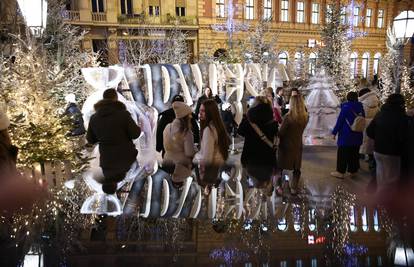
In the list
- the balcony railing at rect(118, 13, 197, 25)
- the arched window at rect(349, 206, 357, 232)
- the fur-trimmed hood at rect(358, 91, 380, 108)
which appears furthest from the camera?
the balcony railing at rect(118, 13, 197, 25)

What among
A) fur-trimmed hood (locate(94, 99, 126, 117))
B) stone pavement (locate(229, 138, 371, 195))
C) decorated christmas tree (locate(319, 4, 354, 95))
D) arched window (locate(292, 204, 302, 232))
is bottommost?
stone pavement (locate(229, 138, 371, 195))

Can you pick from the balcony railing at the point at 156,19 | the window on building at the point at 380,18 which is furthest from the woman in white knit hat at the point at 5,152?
the window on building at the point at 380,18

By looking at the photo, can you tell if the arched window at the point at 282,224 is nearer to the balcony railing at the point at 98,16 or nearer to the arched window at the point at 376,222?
the arched window at the point at 376,222

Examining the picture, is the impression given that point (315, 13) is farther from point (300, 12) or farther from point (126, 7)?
point (126, 7)

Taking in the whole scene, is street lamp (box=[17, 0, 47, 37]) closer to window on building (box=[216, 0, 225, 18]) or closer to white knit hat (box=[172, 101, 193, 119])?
white knit hat (box=[172, 101, 193, 119])

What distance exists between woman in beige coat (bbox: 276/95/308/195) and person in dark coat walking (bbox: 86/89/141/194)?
2729 millimetres

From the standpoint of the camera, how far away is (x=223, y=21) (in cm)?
3453

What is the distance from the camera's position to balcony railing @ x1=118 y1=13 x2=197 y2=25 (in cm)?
3198

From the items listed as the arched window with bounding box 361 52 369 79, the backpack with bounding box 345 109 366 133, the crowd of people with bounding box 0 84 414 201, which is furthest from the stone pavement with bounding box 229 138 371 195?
the arched window with bounding box 361 52 369 79

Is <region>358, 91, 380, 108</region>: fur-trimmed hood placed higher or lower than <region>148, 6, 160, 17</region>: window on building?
lower

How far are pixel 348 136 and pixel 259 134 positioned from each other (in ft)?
6.72

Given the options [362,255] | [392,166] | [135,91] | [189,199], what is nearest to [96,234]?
[189,199]

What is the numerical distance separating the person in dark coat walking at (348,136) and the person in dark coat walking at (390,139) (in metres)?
1.17

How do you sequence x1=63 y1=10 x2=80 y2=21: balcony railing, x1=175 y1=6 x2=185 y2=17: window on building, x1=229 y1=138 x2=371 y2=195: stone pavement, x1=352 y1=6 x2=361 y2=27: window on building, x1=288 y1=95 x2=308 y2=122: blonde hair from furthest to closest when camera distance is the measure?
x1=352 y1=6 x2=361 y2=27: window on building < x1=175 y1=6 x2=185 y2=17: window on building < x1=63 y1=10 x2=80 y2=21: balcony railing < x1=288 y1=95 x2=308 y2=122: blonde hair < x1=229 y1=138 x2=371 y2=195: stone pavement
